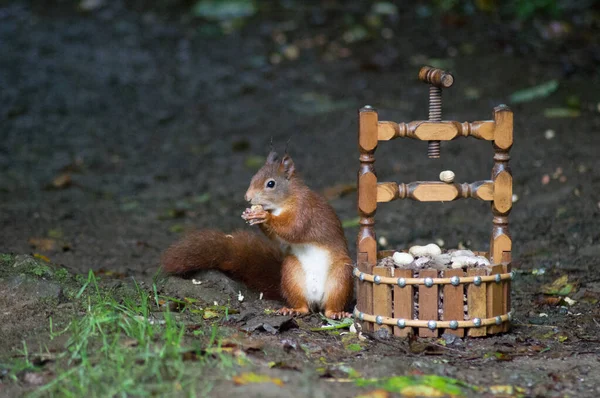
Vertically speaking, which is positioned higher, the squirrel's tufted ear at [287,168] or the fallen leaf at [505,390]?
the squirrel's tufted ear at [287,168]

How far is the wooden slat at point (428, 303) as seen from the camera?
441cm

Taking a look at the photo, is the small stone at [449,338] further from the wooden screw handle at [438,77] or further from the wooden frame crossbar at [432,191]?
the wooden screw handle at [438,77]

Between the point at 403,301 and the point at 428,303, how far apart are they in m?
0.12

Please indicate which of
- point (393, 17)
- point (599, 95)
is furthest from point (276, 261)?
point (393, 17)

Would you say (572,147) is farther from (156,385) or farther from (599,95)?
(156,385)

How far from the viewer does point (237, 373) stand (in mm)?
3613

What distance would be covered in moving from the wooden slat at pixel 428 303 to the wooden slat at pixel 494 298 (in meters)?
0.28

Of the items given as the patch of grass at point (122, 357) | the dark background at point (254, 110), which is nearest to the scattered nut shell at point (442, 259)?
the patch of grass at point (122, 357)

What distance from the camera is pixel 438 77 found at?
174 inches

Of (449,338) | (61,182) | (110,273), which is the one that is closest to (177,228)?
(110,273)

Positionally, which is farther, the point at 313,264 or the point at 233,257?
the point at 233,257

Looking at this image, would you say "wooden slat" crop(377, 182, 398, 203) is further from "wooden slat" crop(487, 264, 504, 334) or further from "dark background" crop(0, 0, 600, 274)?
"dark background" crop(0, 0, 600, 274)

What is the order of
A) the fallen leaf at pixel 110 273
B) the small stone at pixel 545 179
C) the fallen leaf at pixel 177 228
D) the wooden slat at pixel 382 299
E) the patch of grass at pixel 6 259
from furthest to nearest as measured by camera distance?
the small stone at pixel 545 179, the fallen leaf at pixel 177 228, the fallen leaf at pixel 110 273, the patch of grass at pixel 6 259, the wooden slat at pixel 382 299

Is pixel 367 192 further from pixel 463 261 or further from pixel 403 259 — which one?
pixel 463 261
